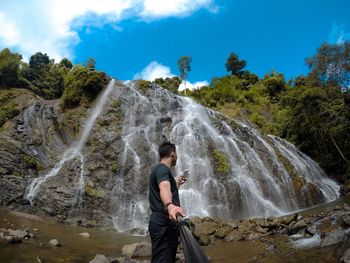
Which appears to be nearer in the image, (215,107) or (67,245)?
(67,245)

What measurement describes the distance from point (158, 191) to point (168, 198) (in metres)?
0.57

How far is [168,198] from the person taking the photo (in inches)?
162

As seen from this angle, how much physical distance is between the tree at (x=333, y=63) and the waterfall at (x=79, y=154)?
19631 millimetres

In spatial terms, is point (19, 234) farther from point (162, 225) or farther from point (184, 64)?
point (184, 64)

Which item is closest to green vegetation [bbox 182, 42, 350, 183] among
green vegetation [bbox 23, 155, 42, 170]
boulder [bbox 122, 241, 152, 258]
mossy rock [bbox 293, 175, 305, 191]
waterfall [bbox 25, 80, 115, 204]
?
mossy rock [bbox 293, 175, 305, 191]

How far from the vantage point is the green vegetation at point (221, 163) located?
23028mm

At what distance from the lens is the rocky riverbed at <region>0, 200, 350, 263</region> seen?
976 cm

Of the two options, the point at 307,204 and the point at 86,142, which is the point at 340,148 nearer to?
the point at 307,204

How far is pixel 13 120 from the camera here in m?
25.3

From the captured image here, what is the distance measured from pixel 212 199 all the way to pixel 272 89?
42892 mm

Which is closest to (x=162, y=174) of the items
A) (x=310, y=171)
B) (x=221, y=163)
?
(x=221, y=163)

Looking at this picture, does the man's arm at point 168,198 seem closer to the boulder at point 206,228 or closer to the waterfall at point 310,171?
the boulder at point 206,228

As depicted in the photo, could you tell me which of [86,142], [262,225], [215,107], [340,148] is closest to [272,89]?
[215,107]

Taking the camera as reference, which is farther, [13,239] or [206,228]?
Answer: [206,228]
